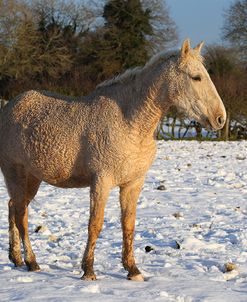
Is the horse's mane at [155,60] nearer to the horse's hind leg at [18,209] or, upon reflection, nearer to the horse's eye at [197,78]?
the horse's eye at [197,78]

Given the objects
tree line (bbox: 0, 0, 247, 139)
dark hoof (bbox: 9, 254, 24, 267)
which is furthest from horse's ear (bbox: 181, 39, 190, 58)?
tree line (bbox: 0, 0, 247, 139)

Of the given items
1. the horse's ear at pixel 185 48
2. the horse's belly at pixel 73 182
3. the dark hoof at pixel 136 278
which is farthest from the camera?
the horse's belly at pixel 73 182

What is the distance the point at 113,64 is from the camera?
126 ft

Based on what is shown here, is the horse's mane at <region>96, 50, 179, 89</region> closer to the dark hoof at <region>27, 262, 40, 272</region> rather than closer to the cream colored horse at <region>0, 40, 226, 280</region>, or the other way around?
the cream colored horse at <region>0, 40, 226, 280</region>

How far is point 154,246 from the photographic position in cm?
616

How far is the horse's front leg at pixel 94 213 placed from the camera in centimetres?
479

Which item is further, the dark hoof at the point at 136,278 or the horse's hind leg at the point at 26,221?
the horse's hind leg at the point at 26,221

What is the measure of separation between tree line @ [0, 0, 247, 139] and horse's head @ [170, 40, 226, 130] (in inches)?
973

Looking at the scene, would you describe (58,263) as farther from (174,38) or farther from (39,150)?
(174,38)

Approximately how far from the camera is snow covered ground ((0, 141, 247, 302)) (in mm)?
4379

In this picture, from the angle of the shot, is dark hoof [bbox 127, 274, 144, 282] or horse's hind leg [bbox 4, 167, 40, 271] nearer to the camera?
dark hoof [bbox 127, 274, 144, 282]

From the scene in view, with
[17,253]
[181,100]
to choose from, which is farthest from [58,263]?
[181,100]

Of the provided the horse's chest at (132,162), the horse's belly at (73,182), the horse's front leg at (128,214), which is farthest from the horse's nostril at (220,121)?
the horse's belly at (73,182)

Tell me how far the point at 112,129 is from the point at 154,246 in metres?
1.85
